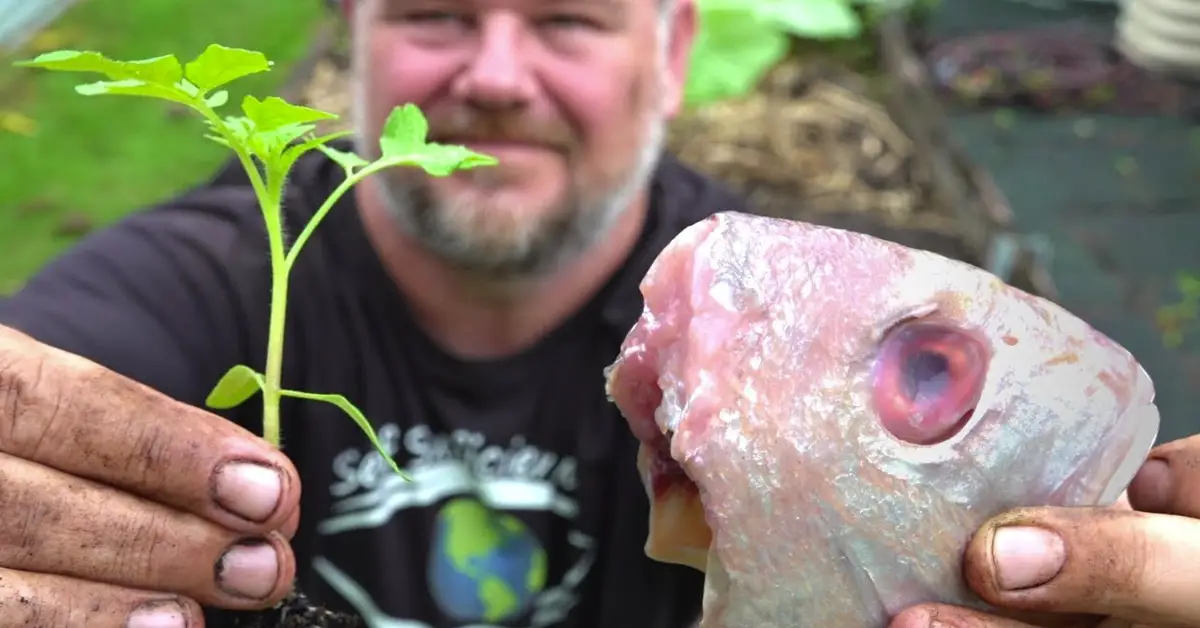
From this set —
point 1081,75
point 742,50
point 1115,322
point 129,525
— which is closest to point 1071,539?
point 129,525

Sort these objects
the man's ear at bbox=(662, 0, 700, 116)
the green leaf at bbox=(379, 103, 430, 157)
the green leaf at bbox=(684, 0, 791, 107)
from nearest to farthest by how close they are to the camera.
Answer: the green leaf at bbox=(379, 103, 430, 157) < the man's ear at bbox=(662, 0, 700, 116) < the green leaf at bbox=(684, 0, 791, 107)

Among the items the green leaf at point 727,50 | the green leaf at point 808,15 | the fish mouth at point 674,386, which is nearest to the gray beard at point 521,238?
the fish mouth at point 674,386

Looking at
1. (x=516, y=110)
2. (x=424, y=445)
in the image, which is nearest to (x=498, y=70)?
(x=516, y=110)

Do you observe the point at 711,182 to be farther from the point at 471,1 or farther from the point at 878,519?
the point at 878,519

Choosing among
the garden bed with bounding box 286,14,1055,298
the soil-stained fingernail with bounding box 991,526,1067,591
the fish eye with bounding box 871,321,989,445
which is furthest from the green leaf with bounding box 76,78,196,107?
the garden bed with bounding box 286,14,1055,298

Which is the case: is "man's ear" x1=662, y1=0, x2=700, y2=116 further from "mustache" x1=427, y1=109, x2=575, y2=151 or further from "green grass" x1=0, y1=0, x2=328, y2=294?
"green grass" x1=0, y1=0, x2=328, y2=294

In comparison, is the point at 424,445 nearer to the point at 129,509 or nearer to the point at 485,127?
the point at 485,127
